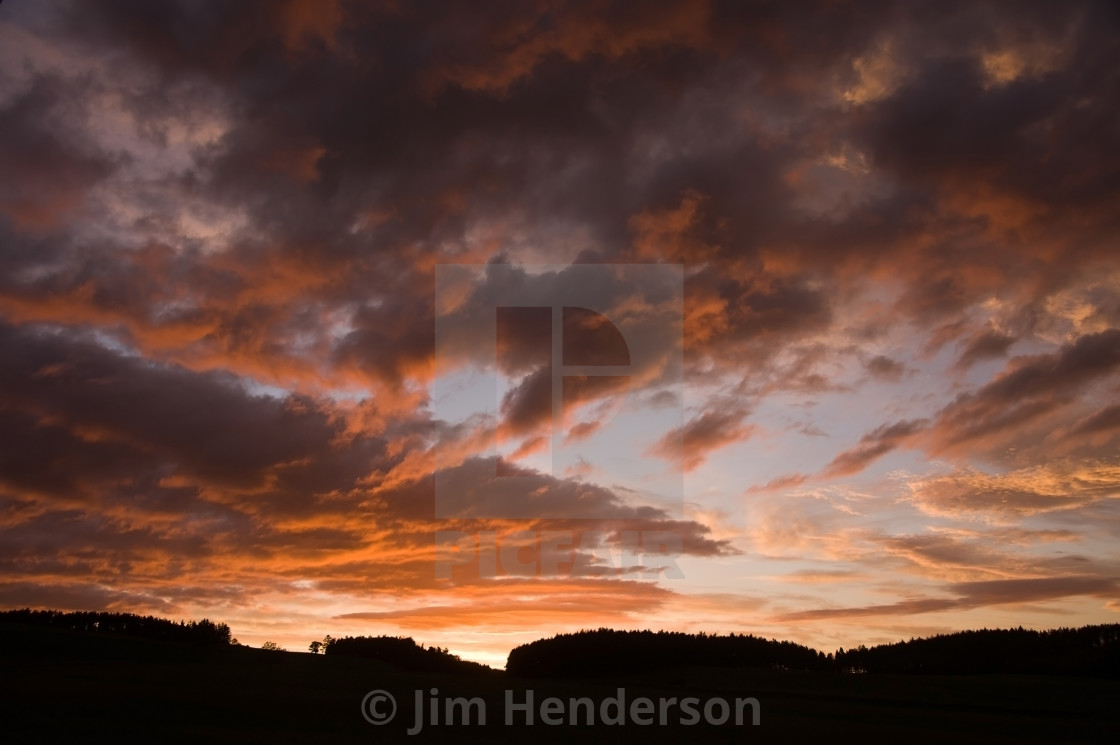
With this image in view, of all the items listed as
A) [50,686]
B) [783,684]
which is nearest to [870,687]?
[783,684]

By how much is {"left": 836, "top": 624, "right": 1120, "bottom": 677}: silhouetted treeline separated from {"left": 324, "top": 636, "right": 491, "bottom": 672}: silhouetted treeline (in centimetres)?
2537

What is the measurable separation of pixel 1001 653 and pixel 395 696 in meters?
45.5

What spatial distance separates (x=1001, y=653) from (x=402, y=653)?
1618 inches

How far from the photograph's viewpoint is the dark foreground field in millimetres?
20203

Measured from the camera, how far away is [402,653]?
47219mm

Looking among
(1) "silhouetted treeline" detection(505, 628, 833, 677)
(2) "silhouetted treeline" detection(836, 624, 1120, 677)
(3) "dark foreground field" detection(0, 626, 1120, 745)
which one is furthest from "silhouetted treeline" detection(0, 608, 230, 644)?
(2) "silhouetted treeline" detection(836, 624, 1120, 677)

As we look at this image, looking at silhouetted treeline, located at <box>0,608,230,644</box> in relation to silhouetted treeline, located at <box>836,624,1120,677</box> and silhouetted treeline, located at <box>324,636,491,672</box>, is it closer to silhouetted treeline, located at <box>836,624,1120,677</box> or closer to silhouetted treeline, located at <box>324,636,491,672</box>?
silhouetted treeline, located at <box>324,636,491,672</box>

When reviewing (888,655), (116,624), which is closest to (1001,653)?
(888,655)

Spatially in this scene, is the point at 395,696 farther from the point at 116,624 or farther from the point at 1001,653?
the point at 1001,653

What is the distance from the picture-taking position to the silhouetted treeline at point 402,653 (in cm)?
4219

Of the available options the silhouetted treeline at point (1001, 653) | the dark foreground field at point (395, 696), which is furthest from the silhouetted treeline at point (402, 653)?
the silhouetted treeline at point (1001, 653)

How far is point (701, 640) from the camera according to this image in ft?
187

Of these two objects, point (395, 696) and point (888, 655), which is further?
point (888, 655)

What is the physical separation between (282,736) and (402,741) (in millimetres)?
3032
